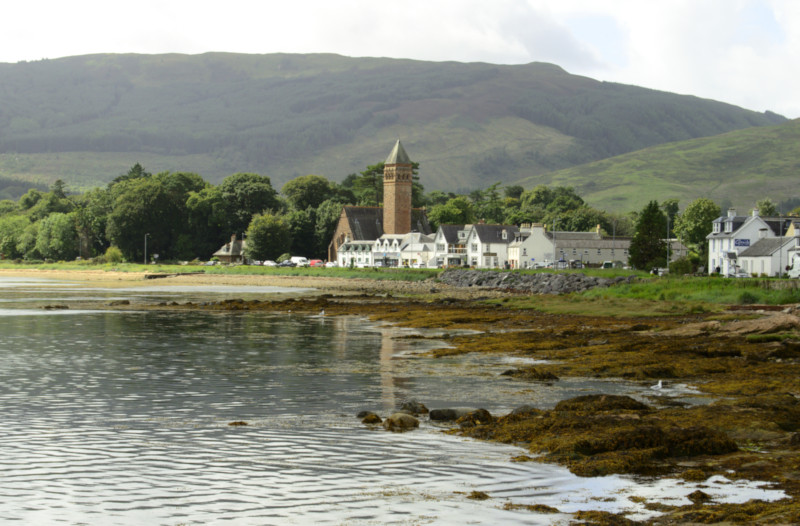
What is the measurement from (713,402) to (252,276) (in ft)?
348

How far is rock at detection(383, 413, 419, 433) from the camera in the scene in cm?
1728

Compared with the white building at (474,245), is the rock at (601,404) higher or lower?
lower

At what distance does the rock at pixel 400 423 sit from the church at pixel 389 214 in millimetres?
138746

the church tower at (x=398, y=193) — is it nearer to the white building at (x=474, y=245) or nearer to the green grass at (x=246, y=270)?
the white building at (x=474, y=245)

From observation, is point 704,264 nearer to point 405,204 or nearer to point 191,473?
point 405,204

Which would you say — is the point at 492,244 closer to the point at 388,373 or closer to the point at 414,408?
the point at 388,373

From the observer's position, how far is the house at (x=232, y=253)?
6156 inches

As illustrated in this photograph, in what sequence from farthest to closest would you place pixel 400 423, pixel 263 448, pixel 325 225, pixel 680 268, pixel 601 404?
1. pixel 325 225
2. pixel 680 268
3. pixel 601 404
4. pixel 400 423
5. pixel 263 448

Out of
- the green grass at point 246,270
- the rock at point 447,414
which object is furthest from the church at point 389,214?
the rock at point 447,414

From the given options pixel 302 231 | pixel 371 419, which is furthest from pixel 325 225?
pixel 371 419

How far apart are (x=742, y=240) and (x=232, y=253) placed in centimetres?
9894

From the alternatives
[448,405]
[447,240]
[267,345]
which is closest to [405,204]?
[447,240]

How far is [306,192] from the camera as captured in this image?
170 metres

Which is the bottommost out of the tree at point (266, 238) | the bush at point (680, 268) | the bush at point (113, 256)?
the bush at point (680, 268)
